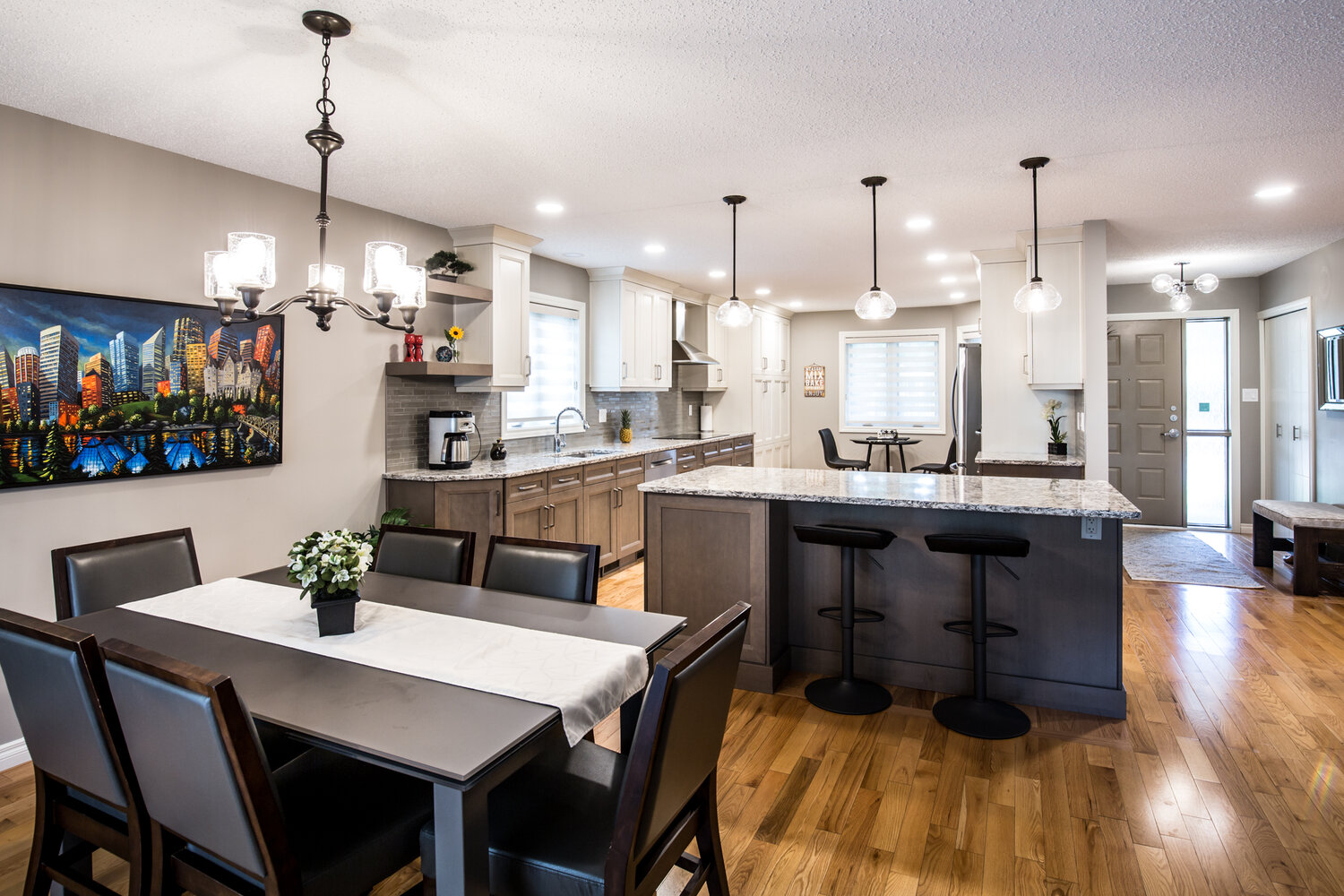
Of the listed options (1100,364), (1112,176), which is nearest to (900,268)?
(1100,364)

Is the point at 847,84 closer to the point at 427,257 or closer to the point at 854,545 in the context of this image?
the point at 854,545

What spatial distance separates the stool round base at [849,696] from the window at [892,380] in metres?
6.35

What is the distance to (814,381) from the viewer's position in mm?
9562

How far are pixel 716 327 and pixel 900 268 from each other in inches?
90.8

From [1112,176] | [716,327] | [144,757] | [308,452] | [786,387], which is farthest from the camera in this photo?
[786,387]

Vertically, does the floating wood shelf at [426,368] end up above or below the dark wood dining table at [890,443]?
above

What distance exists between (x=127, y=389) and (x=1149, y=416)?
7882 millimetres

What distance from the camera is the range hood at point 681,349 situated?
7.09 meters

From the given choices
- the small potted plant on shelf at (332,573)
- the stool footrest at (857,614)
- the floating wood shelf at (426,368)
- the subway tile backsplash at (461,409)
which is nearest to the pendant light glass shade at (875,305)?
the stool footrest at (857,614)

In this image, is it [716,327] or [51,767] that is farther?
[716,327]

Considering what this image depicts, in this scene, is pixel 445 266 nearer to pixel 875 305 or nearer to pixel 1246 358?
pixel 875 305

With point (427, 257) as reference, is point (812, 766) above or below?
below

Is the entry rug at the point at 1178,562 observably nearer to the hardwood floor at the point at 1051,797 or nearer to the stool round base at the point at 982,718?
the hardwood floor at the point at 1051,797

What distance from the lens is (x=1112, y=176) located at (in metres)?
3.58
